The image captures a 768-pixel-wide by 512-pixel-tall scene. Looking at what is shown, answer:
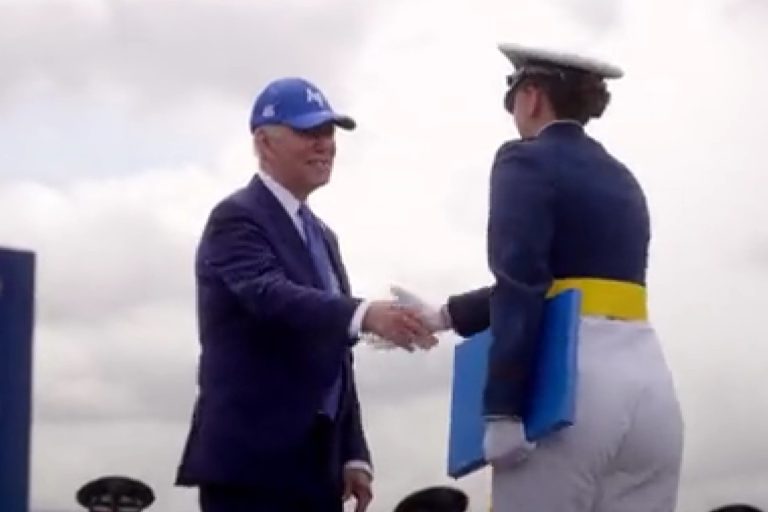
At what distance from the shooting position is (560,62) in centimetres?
570

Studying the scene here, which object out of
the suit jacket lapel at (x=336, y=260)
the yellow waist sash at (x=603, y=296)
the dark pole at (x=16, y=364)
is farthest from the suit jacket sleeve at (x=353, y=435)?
the dark pole at (x=16, y=364)

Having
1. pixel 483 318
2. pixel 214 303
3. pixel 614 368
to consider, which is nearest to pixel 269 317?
pixel 214 303

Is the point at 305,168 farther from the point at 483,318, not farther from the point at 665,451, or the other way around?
the point at 665,451

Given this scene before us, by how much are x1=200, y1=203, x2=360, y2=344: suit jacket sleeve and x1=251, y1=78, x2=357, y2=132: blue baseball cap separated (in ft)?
0.97

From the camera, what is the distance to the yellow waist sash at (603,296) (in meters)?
5.52

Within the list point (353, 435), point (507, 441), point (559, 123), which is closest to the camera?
point (507, 441)

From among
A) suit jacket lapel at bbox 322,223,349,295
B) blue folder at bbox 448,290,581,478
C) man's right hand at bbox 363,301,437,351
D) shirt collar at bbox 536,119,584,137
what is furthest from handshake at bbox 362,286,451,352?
shirt collar at bbox 536,119,584,137

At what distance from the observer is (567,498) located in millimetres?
5387

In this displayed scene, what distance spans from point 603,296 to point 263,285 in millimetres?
983

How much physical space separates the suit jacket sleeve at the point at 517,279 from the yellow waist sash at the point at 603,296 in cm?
10

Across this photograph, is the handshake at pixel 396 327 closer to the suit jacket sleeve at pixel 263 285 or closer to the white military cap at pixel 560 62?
the suit jacket sleeve at pixel 263 285

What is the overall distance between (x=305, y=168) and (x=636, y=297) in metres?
1.13

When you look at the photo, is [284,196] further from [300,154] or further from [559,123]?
[559,123]

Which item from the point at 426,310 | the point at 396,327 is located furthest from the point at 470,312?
the point at 396,327
